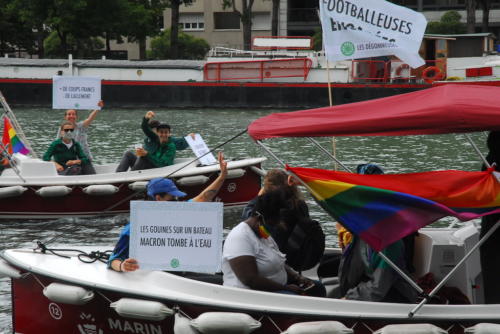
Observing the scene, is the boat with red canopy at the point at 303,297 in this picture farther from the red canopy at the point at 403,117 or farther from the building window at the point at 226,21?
the building window at the point at 226,21

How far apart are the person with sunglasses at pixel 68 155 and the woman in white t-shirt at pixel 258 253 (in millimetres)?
8600

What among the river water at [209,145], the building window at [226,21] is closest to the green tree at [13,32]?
the building window at [226,21]

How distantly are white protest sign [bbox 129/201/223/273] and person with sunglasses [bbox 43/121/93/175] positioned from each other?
324 inches

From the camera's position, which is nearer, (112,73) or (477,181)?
(477,181)

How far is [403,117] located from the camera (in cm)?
758

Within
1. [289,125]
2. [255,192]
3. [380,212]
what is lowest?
[255,192]

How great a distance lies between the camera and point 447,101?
760 cm

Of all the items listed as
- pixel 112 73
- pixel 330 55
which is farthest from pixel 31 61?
pixel 330 55

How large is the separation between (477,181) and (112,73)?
40.2 m

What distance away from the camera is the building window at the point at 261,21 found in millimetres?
72438

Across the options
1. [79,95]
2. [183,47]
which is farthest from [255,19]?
[79,95]

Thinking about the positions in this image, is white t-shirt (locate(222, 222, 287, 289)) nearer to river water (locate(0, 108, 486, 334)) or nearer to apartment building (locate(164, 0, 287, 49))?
river water (locate(0, 108, 486, 334))

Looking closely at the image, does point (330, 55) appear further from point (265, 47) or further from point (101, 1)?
point (101, 1)

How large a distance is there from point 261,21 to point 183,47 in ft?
48.1
